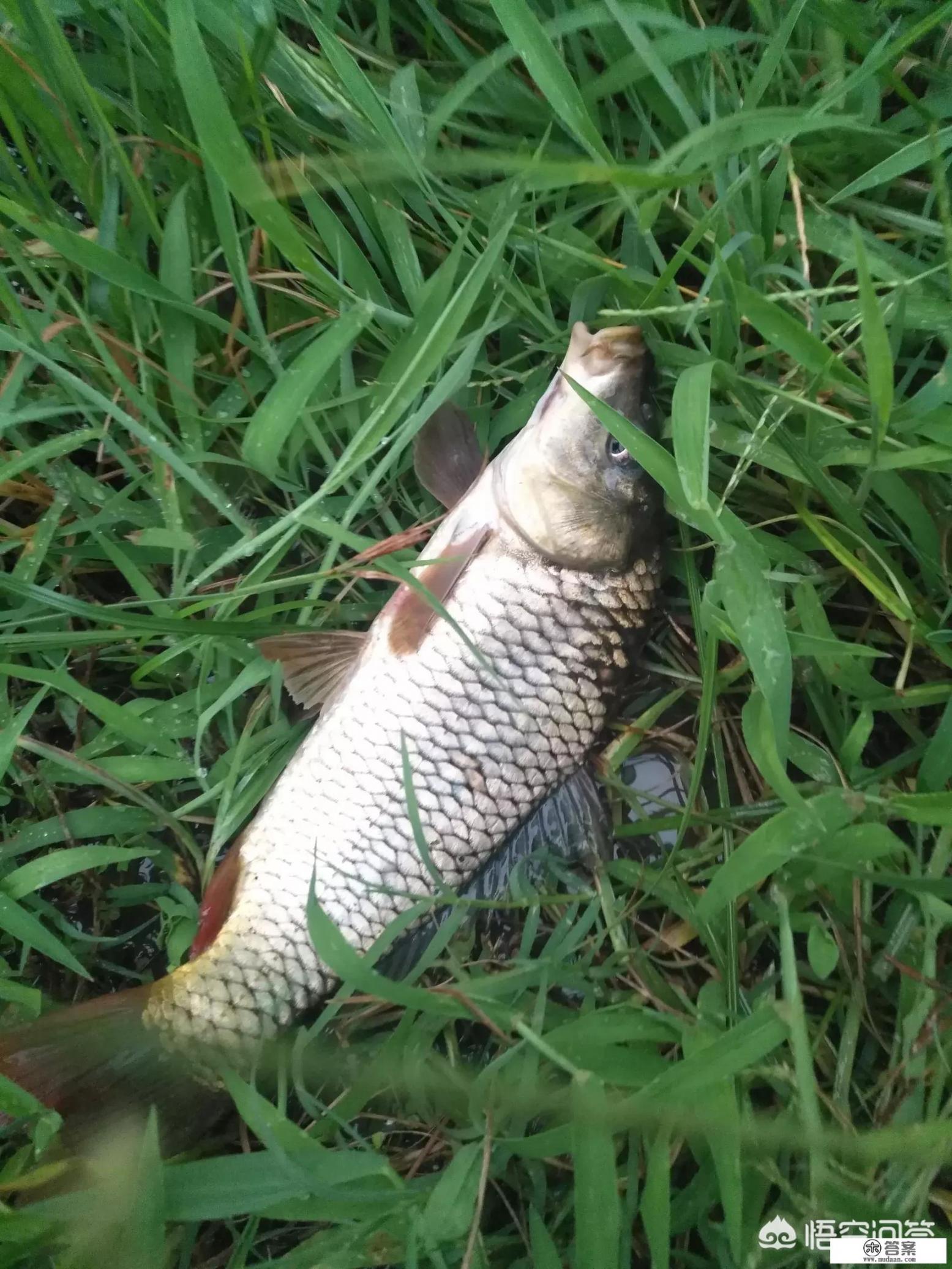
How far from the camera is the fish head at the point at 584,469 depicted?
1.30 m

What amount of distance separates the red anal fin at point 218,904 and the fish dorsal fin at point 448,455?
717mm

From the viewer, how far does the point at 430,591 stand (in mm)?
1341

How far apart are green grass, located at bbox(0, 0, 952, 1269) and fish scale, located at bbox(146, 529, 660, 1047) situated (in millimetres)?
130

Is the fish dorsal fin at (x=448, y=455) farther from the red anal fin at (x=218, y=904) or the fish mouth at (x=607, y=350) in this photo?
the red anal fin at (x=218, y=904)

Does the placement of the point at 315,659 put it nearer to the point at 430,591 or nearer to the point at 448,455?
the point at 430,591

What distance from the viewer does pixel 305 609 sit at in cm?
146

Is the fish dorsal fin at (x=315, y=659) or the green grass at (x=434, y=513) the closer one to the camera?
the green grass at (x=434, y=513)

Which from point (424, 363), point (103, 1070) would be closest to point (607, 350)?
point (424, 363)

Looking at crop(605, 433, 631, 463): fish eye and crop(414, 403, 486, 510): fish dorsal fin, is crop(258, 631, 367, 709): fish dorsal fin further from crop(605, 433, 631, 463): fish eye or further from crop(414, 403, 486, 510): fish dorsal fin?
crop(605, 433, 631, 463): fish eye

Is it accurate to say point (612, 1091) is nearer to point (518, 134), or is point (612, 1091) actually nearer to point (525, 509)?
point (525, 509)

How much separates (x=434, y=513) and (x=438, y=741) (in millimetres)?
441

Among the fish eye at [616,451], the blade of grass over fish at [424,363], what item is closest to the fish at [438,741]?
the fish eye at [616,451]

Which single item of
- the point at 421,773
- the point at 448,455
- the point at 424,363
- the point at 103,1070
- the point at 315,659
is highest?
the point at 424,363

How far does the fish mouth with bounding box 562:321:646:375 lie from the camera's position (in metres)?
1.29
